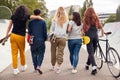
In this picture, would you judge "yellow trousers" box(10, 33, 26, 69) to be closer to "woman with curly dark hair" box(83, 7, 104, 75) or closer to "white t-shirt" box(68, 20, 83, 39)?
"white t-shirt" box(68, 20, 83, 39)

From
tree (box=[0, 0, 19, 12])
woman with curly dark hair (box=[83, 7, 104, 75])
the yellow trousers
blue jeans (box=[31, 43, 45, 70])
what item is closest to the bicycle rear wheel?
woman with curly dark hair (box=[83, 7, 104, 75])

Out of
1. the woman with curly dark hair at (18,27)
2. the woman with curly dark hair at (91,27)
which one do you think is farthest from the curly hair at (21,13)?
the woman with curly dark hair at (91,27)

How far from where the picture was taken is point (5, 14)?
43156 millimetres

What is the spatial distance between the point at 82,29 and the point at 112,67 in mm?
1431

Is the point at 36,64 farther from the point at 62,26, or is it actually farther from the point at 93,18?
the point at 93,18

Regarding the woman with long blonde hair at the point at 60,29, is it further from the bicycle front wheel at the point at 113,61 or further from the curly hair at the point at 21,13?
the bicycle front wheel at the point at 113,61

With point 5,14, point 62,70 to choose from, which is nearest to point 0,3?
point 5,14

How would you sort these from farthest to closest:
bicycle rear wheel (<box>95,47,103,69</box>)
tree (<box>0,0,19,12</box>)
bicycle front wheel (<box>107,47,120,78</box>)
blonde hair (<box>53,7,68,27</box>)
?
tree (<box>0,0,19,12</box>)
bicycle rear wheel (<box>95,47,103,69</box>)
blonde hair (<box>53,7,68,27</box>)
bicycle front wheel (<box>107,47,120,78</box>)

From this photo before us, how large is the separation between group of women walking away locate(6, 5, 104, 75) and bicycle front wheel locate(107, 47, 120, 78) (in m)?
0.43

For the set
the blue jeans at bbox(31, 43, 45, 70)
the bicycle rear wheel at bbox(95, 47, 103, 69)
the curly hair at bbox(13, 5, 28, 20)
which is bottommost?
the bicycle rear wheel at bbox(95, 47, 103, 69)

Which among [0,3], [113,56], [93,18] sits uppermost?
[93,18]

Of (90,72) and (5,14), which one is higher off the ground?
(90,72)

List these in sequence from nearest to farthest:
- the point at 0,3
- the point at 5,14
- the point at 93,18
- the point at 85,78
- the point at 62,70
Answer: the point at 85,78 → the point at 93,18 → the point at 62,70 → the point at 5,14 → the point at 0,3

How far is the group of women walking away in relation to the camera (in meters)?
10.3
